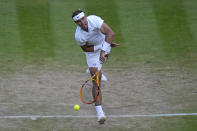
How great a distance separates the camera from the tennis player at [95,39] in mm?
9219

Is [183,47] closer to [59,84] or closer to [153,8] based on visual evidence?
[153,8]

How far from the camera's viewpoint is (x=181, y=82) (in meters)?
11.0

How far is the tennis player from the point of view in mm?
9219

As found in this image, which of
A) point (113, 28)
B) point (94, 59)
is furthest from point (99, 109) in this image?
point (113, 28)

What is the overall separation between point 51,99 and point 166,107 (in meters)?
2.66

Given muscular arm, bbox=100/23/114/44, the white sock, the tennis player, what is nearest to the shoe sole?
the tennis player

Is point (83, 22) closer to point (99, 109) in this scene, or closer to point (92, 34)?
point (92, 34)

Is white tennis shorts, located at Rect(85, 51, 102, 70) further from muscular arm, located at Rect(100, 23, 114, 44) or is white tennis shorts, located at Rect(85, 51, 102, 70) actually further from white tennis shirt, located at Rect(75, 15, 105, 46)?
muscular arm, located at Rect(100, 23, 114, 44)

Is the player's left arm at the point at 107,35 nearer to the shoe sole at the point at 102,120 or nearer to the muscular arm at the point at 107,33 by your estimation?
the muscular arm at the point at 107,33

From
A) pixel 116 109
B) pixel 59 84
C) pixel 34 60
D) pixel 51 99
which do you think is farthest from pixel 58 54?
pixel 116 109

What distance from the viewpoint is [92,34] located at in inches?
376

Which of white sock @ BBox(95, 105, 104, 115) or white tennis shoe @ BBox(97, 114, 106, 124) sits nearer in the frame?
white tennis shoe @ BBox(97, 114, 106, 124)

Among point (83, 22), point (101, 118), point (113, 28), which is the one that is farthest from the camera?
point (113, 28)

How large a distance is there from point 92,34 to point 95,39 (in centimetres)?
21
